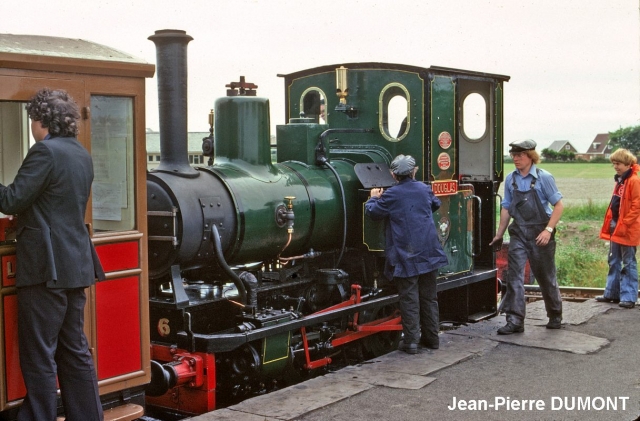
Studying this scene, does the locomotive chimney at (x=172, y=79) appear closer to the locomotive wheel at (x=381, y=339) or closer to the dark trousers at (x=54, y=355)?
the dark trousers at (x=54, y=355)

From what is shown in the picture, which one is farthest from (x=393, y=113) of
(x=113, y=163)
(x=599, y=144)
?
(x=599, y=144)

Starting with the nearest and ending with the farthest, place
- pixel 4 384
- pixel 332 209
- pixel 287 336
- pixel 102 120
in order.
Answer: pixel 4 384 < pixel 102 120 < pixel 287 336 < pixel 332 209

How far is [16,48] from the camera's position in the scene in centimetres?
445

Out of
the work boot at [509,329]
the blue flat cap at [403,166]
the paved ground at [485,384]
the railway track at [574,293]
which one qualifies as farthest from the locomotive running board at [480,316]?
the blue flat cap at [403,166]

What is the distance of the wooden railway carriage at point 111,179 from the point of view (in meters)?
4.74

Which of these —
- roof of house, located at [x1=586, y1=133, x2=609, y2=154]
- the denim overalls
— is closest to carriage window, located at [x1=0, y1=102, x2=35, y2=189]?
the denim overalls

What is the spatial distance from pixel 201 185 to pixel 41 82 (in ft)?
6.02

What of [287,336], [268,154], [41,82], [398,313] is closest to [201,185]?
[268,154]

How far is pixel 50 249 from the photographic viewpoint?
4.25 m

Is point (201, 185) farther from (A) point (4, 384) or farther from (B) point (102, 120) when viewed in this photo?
(A) point (4, 384)

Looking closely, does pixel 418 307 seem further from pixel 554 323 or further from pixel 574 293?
pixel 574 293

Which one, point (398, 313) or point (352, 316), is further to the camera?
point (398, 313)

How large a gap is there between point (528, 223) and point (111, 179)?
4.21 meters

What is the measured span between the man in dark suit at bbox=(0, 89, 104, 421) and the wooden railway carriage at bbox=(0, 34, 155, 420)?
0.29 metres
